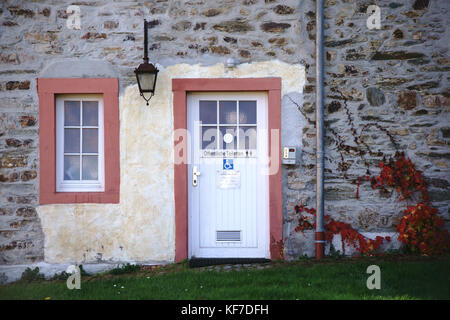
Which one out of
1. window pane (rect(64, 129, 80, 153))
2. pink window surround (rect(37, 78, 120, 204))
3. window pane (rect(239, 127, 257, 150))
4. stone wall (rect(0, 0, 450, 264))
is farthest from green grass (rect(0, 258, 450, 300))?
window pane (rect(64, 129, 80, 153))

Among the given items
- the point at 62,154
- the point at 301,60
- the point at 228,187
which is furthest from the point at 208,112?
the point at 62,154

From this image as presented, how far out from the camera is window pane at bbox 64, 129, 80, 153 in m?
5.36

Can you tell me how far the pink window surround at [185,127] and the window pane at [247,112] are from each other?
221 millimetres

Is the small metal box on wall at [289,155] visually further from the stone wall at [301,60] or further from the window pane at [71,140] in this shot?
the window pane at [71,140]

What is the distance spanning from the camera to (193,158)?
5.35 metres

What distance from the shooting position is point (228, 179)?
5.35 meters

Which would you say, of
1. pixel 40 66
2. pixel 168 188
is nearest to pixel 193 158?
pixel 168 188

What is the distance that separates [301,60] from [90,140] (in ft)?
9.52

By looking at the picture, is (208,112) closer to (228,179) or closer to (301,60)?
(228,179)

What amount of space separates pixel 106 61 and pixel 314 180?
3044mm

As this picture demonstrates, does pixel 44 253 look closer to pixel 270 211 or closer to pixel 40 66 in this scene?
pixel 40 66

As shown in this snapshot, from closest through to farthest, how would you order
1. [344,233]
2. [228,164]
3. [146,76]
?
[146,76] < [344,233] < [228,164]

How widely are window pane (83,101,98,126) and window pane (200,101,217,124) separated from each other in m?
1.38

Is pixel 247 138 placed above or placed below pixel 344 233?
above
